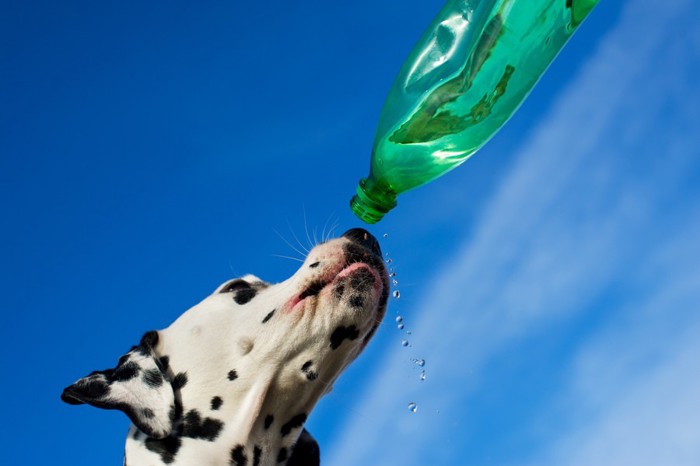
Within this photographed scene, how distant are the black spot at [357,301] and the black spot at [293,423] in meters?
0.74

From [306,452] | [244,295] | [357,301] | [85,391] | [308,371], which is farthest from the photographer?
[306,452]

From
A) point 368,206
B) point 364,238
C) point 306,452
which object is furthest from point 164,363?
point 368,206

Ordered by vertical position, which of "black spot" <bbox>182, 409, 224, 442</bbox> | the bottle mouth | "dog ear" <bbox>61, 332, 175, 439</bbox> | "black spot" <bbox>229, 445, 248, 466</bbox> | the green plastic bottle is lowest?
"black spot" <bbox>229, 445, 248, 466</bbox>

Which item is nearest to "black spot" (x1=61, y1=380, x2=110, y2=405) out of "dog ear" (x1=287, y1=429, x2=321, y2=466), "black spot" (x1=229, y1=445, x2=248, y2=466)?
"black spot" (x1=229, y1=445, x2=248, y2=466)

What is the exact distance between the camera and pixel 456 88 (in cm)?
363

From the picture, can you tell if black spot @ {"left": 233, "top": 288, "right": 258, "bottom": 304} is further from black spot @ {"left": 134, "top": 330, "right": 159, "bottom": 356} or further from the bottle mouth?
the bottle mouth

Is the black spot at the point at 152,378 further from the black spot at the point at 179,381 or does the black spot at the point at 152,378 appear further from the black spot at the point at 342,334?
the black spot at the point at 342,334

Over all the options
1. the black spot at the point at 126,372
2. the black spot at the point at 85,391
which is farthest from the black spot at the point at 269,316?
the black spot at the point at 85,391

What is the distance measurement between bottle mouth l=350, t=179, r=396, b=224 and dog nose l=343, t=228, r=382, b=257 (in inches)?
10.1

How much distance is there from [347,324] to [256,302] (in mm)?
609

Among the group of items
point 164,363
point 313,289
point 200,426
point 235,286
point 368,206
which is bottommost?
point 200,426

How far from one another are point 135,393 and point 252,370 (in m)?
0.57

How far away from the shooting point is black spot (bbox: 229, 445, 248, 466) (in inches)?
141

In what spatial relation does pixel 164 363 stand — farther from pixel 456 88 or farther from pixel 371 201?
pixel 456 88
